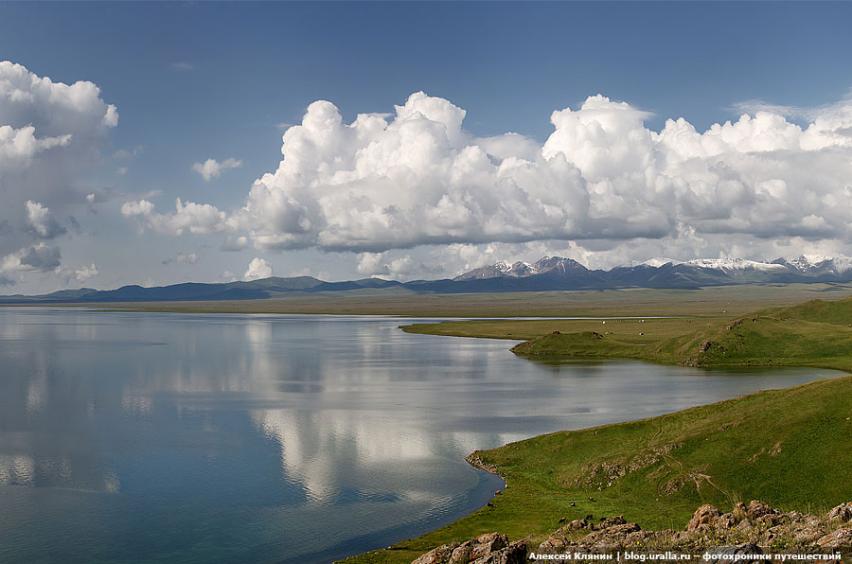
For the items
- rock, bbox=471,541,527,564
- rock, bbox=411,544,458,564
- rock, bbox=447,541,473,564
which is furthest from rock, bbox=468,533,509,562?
rock, bbox=411,544,458,564

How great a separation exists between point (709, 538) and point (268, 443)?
189 feet

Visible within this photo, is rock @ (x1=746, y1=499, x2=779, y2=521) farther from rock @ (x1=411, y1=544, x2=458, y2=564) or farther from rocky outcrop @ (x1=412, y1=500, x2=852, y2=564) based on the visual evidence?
rock @ (x1=411, y1=544, x2=458, y2=564)

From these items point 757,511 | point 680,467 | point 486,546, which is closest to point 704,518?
point 757,511

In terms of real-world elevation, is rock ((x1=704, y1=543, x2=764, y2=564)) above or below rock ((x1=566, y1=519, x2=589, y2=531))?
above

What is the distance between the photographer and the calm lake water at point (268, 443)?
52.4m

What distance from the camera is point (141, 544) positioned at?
5019 cm

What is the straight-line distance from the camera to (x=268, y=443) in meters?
81.1

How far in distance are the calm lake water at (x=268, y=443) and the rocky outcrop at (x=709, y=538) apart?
15879mm

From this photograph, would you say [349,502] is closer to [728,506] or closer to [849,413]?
[728,506]

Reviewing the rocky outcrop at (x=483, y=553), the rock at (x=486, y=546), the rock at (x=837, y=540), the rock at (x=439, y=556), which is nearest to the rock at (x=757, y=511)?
the rock at (x=837, y=540)

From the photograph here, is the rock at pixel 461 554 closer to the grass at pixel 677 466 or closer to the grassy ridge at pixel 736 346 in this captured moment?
the grass at pixel 677 466

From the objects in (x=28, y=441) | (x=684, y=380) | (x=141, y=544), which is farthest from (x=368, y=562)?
(x=684, y=380)

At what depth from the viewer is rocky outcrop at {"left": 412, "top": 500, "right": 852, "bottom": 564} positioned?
31750mm

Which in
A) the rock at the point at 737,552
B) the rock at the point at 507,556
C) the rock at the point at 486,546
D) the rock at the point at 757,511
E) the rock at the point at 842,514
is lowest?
the rock at the point at 486,546
